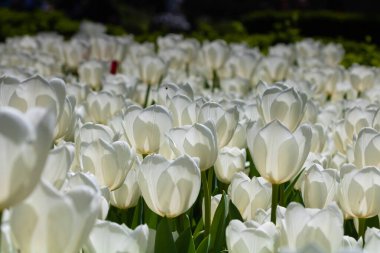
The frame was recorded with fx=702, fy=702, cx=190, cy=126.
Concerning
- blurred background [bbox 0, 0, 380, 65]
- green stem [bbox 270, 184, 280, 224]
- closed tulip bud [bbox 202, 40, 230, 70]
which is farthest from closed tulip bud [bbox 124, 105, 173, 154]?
blurred background [bbox 0, 0, 380, 65]

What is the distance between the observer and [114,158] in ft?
5.79

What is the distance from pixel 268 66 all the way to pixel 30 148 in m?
3.73

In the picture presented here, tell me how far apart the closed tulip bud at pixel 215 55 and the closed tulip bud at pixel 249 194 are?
2.91 metres

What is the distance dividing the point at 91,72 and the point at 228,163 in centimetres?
216

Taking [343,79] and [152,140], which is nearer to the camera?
[152,140]

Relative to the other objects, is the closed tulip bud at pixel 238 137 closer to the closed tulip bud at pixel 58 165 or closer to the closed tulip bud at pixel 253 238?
the closed tulip bud at pixel 253 238

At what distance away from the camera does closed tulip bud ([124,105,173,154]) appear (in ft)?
6.64

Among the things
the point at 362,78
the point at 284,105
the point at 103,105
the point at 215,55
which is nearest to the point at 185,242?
the point at 284,105

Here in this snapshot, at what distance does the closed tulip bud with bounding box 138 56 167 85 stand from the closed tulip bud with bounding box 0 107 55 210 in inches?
124

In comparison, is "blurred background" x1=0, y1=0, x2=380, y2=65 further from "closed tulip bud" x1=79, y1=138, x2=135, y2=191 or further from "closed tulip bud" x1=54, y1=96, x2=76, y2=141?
"closed tulip bud" x1=79, y1=138, x2=135, y2=191

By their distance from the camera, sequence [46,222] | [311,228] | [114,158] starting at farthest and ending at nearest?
[114,158] < [311,228] < [46,222]

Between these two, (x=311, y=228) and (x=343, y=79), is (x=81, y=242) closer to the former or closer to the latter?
(x=311, y=228)

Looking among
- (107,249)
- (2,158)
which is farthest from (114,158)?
(2,158)

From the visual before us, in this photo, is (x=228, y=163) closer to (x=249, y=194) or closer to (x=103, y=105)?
(x=249, y=194)
